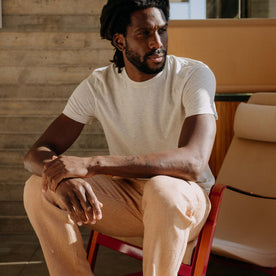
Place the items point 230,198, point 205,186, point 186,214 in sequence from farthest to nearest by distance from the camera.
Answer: point 230,198 < point 205,186 < point 186,214

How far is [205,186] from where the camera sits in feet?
6.98

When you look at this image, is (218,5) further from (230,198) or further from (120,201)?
(120,201)

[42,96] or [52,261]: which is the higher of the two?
[42,96]

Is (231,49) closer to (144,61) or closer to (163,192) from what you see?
(144,61)

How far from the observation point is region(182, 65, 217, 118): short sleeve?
198 centimetres

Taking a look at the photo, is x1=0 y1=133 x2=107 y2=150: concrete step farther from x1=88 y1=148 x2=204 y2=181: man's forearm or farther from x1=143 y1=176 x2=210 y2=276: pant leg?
x1=143 y1=176 x2=210 y2=276: pant leg

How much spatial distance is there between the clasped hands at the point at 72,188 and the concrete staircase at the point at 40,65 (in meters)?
1.73

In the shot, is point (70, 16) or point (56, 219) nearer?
point (56, 219)

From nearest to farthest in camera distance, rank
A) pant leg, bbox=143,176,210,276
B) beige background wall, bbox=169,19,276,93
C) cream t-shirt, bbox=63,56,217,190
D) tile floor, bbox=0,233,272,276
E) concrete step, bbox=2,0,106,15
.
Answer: pant leg, bbox=143,176,210,276
cream t-shirt, bbox=63,56,217,190
tile floor, bbox=0,233,272,276
beige background wall, bbox=169,19,276,93
concrete step, bbox=2,0,106,15

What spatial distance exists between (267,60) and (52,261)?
2.09 metres

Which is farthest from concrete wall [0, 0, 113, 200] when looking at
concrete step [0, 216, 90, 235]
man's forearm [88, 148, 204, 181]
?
man's forearm [88, 148, 204, 181]

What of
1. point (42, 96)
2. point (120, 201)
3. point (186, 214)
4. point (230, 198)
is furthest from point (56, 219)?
point (42, 96)

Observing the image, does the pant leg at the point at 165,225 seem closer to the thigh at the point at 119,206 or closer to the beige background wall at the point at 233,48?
the thigh at the point at 119,206

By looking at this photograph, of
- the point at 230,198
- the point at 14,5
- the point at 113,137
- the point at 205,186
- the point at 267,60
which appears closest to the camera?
the point at 205,186
